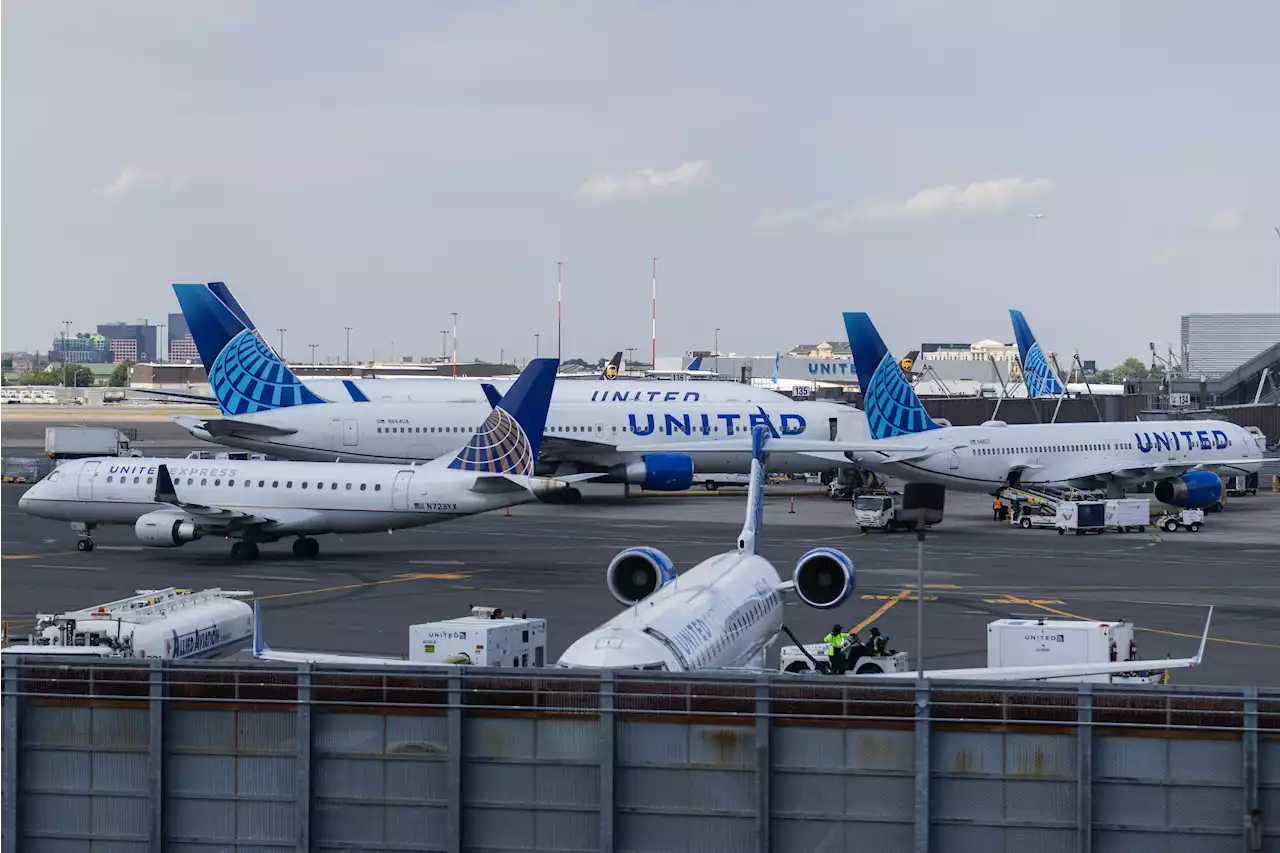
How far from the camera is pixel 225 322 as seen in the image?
7319cm

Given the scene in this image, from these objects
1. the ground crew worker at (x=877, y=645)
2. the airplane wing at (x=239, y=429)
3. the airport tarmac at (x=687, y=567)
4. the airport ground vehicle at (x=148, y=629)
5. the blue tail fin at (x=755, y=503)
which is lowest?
the airport tarmac at (x=687, y=567)

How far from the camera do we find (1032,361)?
496 feet

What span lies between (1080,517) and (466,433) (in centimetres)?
3172

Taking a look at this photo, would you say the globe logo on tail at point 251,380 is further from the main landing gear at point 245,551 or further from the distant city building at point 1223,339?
the distant city building at point 1223,339

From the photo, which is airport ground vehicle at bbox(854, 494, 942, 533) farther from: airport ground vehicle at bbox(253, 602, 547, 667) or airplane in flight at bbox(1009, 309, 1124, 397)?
airplane in flight at bbox(1009, 309, 1124, 397)

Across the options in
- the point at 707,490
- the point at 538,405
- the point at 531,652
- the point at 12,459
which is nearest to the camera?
the point at 531,652

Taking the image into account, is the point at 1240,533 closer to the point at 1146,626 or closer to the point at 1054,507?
the point at 1054,507

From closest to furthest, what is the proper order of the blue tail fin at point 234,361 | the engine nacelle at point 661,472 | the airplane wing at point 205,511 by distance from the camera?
the airplane wing at point 205,511, the blue tail fin at point 234,361, the engine nacelle at point 661,472

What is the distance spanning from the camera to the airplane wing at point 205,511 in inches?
2008

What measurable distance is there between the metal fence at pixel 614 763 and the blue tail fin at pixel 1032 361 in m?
134

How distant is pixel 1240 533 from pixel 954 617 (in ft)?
92.2

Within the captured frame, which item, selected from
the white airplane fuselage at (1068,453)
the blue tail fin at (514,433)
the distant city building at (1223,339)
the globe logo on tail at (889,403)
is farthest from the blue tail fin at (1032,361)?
the blue tail fin at (514,433)

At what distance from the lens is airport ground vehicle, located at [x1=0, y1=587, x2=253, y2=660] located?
86.7 feet

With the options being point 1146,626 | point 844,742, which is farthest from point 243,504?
point 844,742
